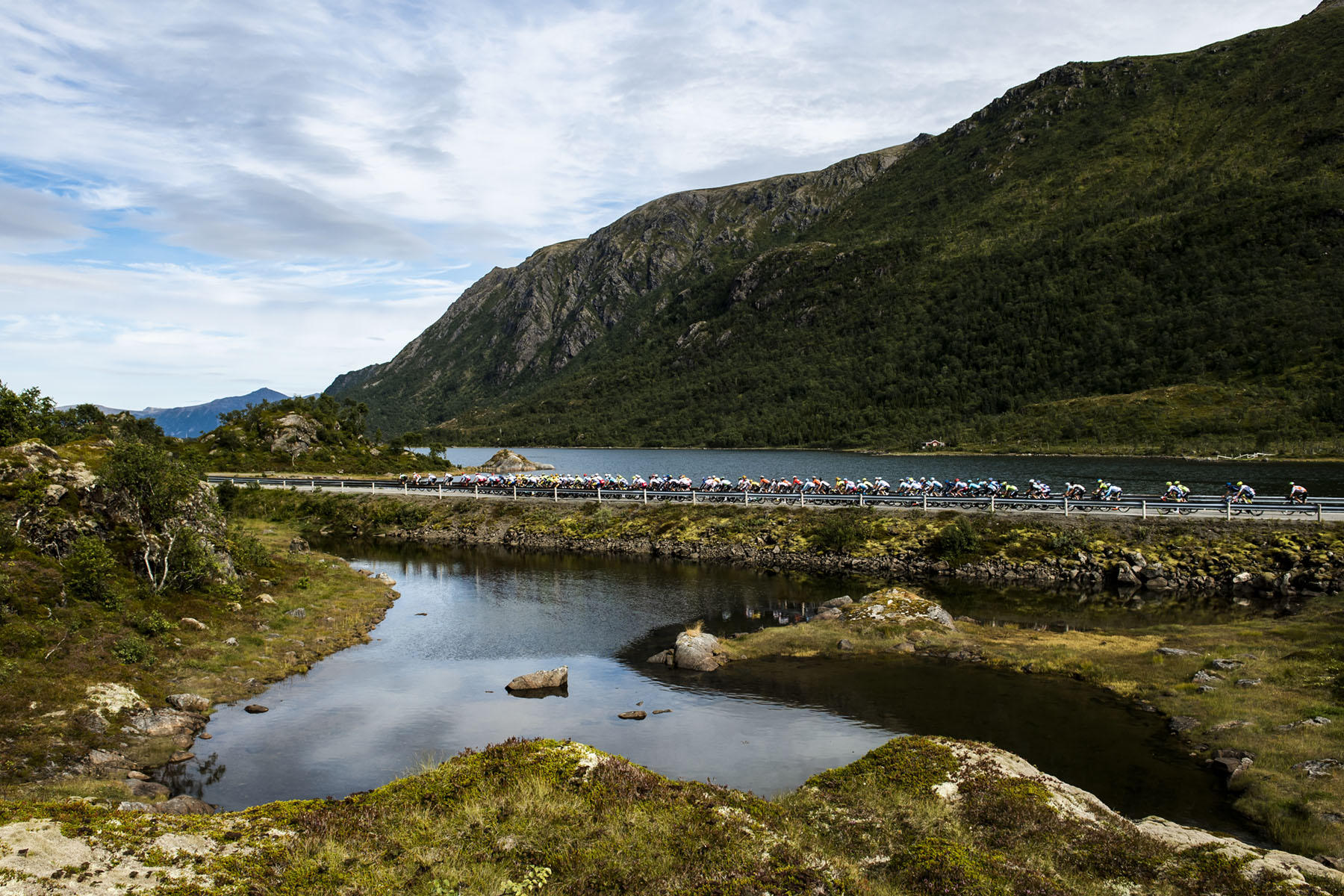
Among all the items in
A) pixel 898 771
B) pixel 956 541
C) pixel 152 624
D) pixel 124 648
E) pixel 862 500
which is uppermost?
pixel 862 500

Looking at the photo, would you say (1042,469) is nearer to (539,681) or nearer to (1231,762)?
(1231,762)

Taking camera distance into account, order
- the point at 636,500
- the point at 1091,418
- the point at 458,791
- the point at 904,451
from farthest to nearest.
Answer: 1. the point at 904,451
2. the point at 1091,418
3. the point at 636,500
4. the point at 458,791

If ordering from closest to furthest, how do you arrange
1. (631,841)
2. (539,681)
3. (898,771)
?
(631,841)
(898,771)
(539,681)

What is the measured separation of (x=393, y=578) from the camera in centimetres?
5709

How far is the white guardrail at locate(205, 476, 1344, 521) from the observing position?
51.1 m

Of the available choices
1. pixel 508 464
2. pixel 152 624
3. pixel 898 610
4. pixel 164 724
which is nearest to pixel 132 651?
pixel 152 624

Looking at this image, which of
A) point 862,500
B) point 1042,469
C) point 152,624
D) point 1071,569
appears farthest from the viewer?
point 1042,469

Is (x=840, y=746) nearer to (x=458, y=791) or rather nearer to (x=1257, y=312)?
(x=458, y=791)

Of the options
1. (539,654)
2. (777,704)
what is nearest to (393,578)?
(539,654)

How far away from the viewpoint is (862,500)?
64.9 meters

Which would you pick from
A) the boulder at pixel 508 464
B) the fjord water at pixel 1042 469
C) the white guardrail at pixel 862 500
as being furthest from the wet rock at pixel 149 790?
the boulder at pixel 508 464

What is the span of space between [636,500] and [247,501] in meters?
47.5

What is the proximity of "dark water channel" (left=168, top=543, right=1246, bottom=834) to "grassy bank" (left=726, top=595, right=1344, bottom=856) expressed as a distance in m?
1.30

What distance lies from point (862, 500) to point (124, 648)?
5347cm
